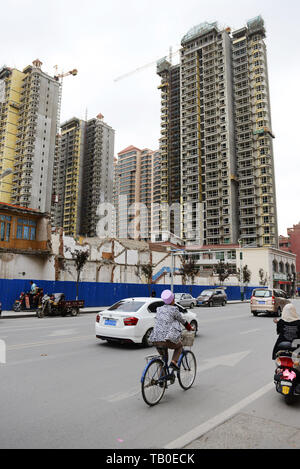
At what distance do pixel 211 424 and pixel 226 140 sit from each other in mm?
91591

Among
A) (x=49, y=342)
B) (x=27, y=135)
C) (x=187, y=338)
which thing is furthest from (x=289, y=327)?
(x=27, y=135)

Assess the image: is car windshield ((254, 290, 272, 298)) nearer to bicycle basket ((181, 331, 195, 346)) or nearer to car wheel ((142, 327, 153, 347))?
car wheel ((142, 327, 153, 347))

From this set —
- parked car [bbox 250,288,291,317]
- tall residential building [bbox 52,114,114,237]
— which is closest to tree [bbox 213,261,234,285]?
parked car [bbox 250,288,291,317]

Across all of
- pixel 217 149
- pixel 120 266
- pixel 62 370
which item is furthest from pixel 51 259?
pixel 217 149

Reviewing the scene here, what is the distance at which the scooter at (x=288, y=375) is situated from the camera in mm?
4941

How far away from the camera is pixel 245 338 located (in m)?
11.5

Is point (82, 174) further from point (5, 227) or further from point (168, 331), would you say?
point (168, 331)

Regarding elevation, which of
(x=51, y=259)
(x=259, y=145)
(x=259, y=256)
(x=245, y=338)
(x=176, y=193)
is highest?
(x=259, y=145)

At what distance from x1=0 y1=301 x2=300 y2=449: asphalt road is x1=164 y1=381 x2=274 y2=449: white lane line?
12 mm

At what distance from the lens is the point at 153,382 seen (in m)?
4.91

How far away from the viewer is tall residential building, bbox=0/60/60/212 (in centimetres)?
8962
